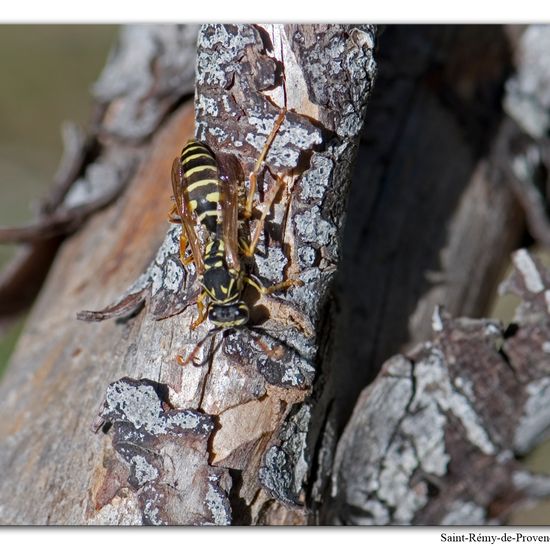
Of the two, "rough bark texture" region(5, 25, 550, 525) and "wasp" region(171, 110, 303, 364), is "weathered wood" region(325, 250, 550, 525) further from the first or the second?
"wasp" region(171, 110, 303, 364)

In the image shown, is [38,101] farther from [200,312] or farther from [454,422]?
[454,422]

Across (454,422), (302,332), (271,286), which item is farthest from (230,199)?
(454,422)

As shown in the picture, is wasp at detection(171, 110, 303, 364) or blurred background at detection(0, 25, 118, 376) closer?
wasp at detection(171, 110, 303, 364)

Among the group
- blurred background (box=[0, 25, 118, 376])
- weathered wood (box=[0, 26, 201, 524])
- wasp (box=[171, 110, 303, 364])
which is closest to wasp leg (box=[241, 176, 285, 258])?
wasp (box=[171, 110, 303, 364])
